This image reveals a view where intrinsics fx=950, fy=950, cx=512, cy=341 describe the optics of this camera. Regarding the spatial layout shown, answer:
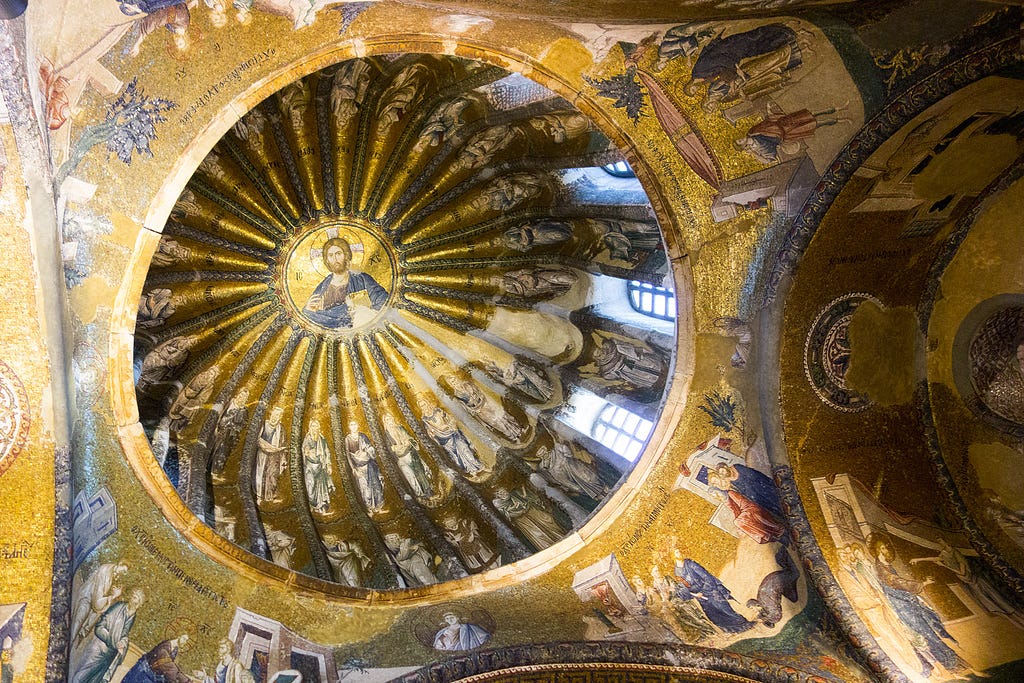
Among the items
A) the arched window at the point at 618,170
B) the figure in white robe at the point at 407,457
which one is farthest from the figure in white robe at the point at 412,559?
the arched window at the point at 618,170

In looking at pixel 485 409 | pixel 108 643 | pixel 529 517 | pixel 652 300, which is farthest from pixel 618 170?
pixel 108 643

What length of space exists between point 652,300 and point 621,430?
1.92 metres

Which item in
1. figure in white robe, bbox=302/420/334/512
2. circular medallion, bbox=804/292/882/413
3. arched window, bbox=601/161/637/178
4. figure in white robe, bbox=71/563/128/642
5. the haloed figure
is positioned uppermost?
the haloed figure

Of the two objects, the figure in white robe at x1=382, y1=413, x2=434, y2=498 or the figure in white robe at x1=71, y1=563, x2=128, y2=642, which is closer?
the figure in white robe at x1=71, y1=563, x2=128, y2=642

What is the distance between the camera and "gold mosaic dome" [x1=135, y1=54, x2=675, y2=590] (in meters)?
12.6

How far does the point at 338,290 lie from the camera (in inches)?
591

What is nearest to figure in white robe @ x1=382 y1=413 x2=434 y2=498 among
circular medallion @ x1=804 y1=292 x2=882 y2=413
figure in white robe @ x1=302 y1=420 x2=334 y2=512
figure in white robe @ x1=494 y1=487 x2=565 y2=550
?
figure in white robe @ x1=302 y1=420 x2=334 y2=512

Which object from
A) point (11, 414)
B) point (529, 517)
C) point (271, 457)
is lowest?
point (529, 517)

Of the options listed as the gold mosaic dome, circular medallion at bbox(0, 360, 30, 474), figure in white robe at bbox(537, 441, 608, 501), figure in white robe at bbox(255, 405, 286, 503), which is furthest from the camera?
figure in white robe at bbox(255, 405, 286, 503)

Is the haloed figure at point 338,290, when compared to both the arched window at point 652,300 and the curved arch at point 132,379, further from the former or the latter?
the curved arch at point 132,379

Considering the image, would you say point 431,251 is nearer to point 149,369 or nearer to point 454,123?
point 454,123

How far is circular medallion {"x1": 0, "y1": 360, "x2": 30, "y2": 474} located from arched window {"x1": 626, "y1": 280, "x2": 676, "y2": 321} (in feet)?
25.3

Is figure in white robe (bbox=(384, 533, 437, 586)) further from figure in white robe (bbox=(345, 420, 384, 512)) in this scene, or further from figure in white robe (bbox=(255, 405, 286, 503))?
figure in white robe (bbox=(255, 405, 286, 503))

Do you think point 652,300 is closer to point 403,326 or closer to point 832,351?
point 832,351
